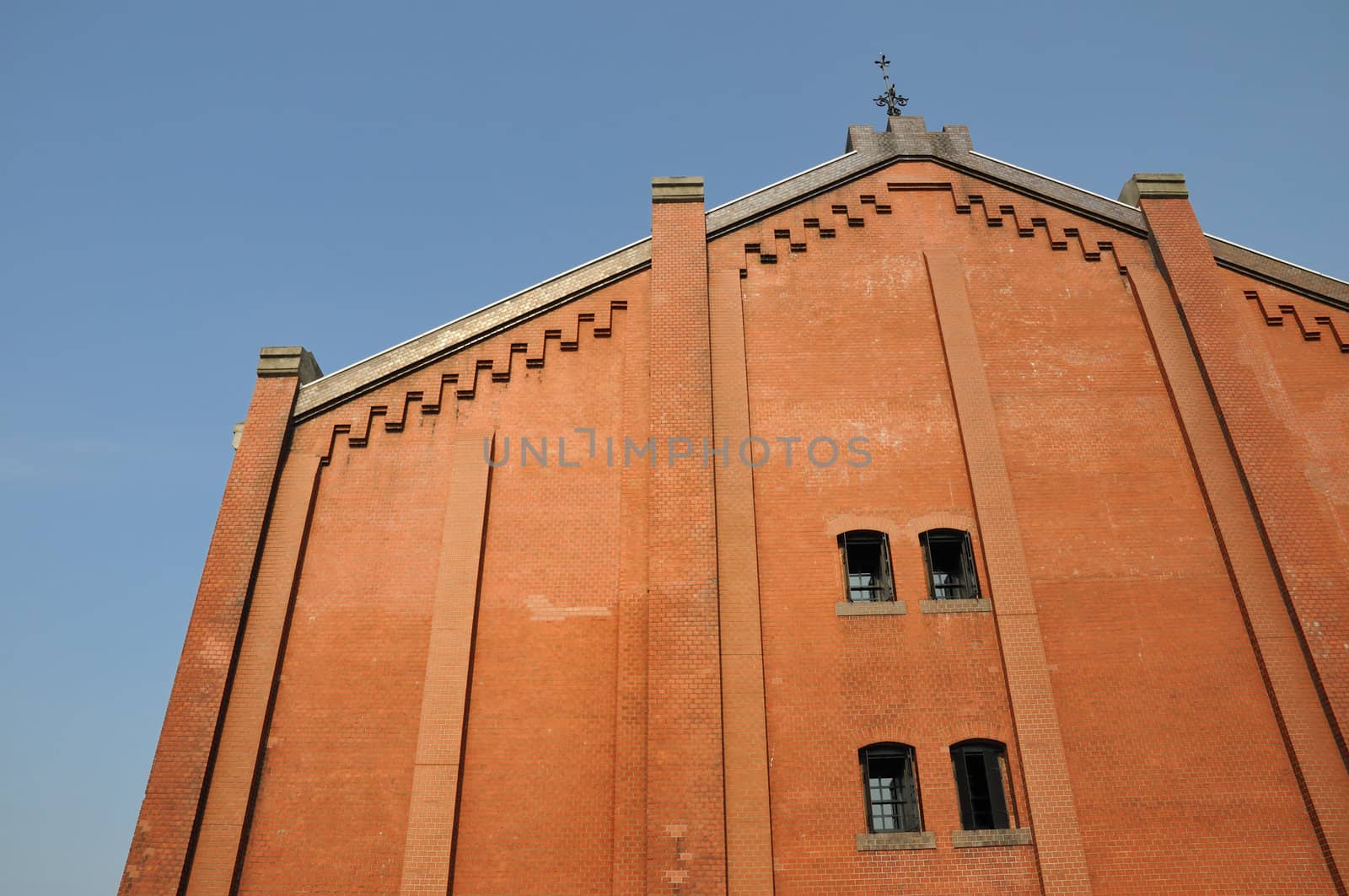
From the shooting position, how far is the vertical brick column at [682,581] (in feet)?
35.8

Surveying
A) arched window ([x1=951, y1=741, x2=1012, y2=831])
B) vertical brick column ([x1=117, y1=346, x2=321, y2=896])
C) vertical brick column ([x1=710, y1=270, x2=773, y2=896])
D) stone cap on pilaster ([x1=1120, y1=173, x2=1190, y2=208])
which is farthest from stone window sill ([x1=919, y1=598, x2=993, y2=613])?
vertical brick column ([x1=117, y1=346, x2=321, y2=896])

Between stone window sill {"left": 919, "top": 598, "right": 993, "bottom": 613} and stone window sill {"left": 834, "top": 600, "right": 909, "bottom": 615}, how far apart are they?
313mm

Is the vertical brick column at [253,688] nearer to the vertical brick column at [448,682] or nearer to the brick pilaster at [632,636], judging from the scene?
the vertical brick column at [448,682]

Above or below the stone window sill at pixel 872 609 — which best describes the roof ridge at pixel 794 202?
above

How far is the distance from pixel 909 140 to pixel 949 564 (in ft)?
26.1

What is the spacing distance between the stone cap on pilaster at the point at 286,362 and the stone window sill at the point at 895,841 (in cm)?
1029

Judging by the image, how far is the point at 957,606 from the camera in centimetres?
1274

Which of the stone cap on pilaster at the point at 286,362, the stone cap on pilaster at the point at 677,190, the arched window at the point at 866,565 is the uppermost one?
the stone cap on pilaster at the point at 677,190

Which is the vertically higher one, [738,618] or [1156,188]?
[1156,188]

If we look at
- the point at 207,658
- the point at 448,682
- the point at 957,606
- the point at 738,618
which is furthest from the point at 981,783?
the point at 207,658

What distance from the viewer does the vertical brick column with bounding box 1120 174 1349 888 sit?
11.9 metres

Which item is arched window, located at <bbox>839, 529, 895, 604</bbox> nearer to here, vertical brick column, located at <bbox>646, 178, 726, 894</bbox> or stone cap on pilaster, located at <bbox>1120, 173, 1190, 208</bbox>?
vertical brick column, located at <bbox>646, 178, 726, 894</bbox>

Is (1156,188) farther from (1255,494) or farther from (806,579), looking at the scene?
(806,579)

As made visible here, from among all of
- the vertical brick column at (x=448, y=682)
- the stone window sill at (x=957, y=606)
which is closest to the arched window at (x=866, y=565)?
the stone window sill at (x=957, y=606)
